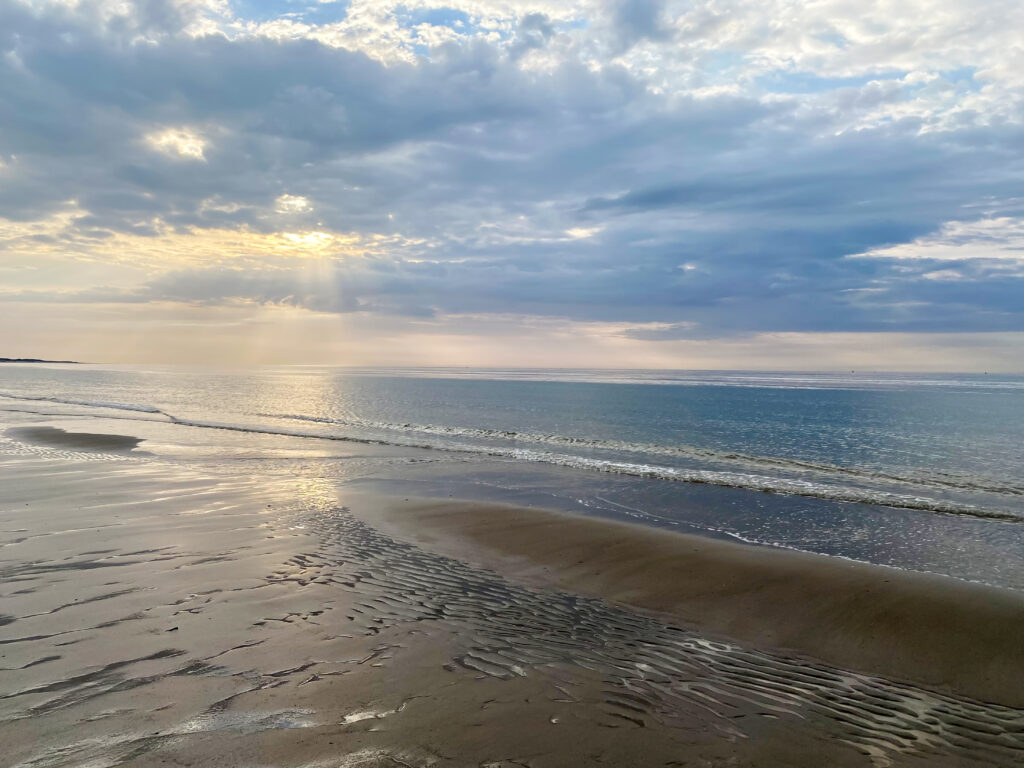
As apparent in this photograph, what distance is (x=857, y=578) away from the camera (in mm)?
10961

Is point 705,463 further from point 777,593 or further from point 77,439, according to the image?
point 77,439

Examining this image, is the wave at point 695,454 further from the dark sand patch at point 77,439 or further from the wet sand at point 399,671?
the wet sand at point 399,671

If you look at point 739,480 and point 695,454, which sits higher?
point 695,454

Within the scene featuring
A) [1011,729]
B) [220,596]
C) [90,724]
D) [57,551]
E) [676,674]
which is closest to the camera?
[90,724]

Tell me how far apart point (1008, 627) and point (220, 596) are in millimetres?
11797

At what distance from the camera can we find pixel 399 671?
638 cm

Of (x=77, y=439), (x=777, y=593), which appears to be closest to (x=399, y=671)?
(x=777, y=593)

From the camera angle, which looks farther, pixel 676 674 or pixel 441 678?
pixel 676 674

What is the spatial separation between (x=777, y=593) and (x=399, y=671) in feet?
23.1

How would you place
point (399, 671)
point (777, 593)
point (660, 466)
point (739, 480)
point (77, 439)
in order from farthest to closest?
point (77, 439)
point (660, 466)
point (739, 480)
point (777, 593)
point (399, 671)

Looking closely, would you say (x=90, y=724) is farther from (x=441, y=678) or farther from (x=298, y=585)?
(x=298, y=585)

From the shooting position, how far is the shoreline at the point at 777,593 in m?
7.96

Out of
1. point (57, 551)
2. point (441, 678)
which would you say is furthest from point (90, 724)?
point (57, 551)

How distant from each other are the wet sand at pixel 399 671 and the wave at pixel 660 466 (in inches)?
439
